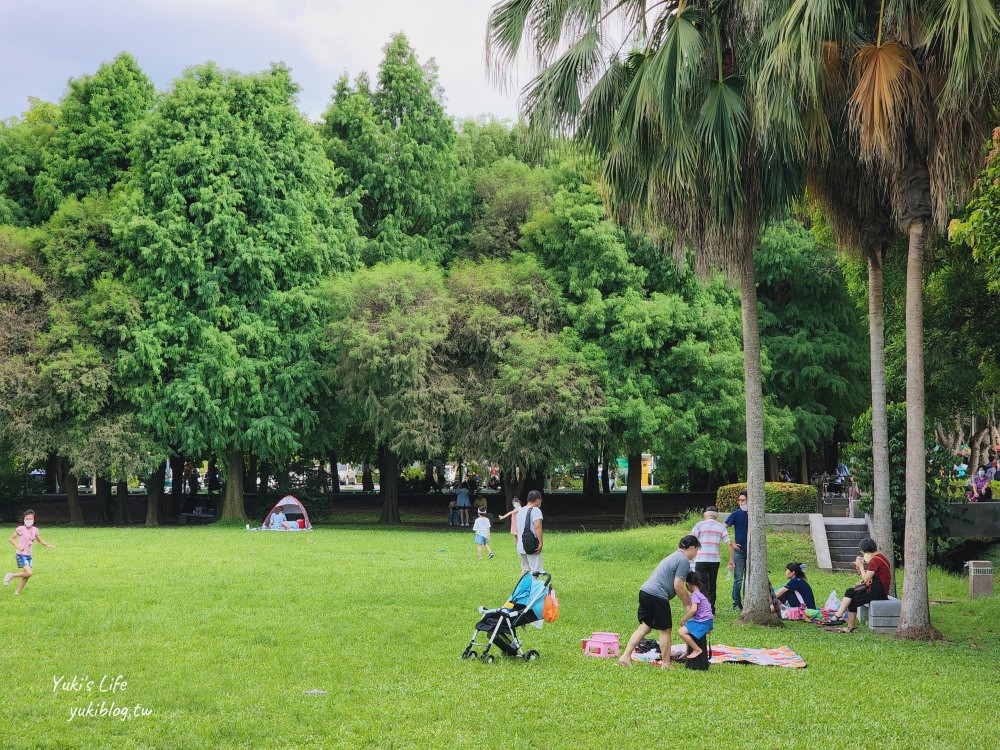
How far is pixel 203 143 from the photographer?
35.2 metres

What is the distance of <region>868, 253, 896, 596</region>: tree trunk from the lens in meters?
15.1

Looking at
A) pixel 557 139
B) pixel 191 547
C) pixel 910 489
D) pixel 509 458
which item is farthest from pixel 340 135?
pixel 910 489

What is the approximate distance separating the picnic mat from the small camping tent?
2387 centimetres

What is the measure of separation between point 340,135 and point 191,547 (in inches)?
833

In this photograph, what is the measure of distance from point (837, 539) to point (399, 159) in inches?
934

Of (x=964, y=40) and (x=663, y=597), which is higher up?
(x=964, y=40)

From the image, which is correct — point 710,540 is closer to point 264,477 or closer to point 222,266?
point 222,266

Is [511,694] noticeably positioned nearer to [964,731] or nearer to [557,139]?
[964,731]

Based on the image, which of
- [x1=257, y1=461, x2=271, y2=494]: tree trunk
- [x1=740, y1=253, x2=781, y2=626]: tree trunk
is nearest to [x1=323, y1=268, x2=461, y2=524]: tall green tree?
[x1=257, y1=461, x2=271, y2=494]: tree trunk

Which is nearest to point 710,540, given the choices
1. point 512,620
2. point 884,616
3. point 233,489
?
point 884,616

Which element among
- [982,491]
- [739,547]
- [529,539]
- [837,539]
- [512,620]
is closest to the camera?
[512,620]

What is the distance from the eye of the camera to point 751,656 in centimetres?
1152

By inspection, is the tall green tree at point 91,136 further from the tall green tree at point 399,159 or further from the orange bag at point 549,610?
the orange bag at point 549,610

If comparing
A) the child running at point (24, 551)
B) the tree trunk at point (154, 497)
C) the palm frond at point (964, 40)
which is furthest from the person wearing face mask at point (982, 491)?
the tree trunk at point (154, 497)
